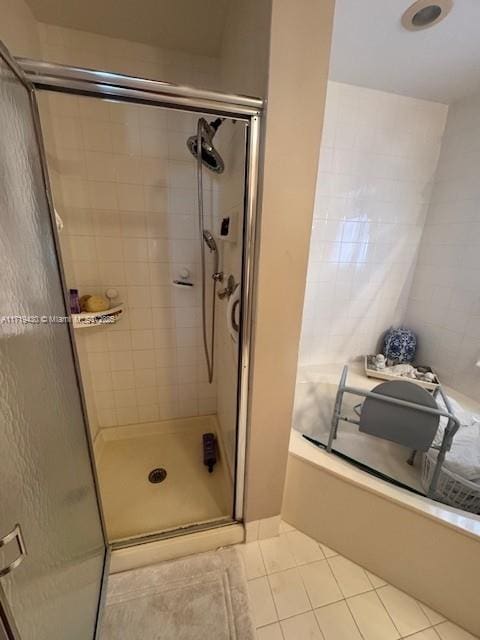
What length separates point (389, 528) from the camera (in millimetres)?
1019

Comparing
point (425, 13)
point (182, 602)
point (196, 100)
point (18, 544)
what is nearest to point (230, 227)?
point (196, 100)

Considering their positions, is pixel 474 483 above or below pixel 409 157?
below

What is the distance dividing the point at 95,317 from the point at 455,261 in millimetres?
2238

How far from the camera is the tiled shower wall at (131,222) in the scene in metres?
1.25

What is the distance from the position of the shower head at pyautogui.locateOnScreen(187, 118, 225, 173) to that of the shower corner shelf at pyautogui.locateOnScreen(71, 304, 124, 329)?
0.91 meters

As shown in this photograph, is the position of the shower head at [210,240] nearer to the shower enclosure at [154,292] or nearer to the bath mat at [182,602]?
the shower enclosure at [154,292]

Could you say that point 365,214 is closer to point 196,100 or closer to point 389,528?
point 196,100

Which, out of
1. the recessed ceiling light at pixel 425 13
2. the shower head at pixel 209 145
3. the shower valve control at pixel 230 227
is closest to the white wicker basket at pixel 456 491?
the shower valve control at pixel 230 227

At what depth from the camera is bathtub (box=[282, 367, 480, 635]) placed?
916 millimetres

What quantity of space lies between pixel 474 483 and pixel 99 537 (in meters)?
1.54

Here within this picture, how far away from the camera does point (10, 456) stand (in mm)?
440

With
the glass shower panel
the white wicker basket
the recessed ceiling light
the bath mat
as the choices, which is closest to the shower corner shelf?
the glass shower panel

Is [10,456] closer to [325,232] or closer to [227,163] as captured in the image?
[227,163]

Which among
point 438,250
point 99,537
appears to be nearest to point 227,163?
point 438,250
